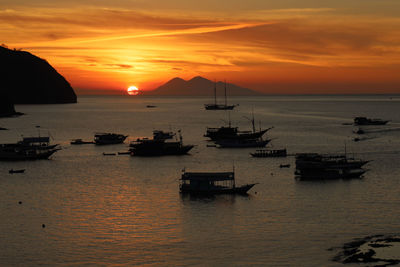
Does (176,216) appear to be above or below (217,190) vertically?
below

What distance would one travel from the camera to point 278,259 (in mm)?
38875

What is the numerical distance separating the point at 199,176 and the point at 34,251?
75.4 ft

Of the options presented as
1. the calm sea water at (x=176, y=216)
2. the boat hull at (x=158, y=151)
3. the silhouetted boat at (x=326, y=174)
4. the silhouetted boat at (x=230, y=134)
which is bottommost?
the calm sea water at (x=176, y=216)

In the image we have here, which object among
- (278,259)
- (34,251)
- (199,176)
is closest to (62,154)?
(199,176)

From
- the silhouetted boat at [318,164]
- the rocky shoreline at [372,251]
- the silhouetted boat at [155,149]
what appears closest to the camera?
the rocky shoreline at [372,251]

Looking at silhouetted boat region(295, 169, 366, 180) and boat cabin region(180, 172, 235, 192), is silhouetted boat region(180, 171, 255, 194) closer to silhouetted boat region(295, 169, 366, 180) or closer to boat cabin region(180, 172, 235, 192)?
boat cabin region(180, 172, 235, 192)

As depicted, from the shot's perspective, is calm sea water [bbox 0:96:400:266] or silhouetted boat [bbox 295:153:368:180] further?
silhouetted boat [bbox 295:153:368:180]

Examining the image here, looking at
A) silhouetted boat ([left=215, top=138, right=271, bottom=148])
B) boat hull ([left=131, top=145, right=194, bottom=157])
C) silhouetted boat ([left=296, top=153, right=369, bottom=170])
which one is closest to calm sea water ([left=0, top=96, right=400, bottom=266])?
silhouetted boat ([left=296, top=153, right=369, bottom=170])

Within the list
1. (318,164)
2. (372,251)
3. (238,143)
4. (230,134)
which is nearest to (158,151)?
(238,143)

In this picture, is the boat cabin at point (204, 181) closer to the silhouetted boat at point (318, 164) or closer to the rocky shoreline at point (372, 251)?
the silhouetted boat at point (318, 164)

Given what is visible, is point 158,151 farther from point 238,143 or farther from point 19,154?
point 19,154

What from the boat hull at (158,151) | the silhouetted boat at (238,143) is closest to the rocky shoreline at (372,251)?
the boat hull at (158,151)

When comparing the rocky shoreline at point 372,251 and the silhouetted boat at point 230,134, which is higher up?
the silhouetted boat at point 230,134

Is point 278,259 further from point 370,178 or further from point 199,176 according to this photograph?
point 370,178
